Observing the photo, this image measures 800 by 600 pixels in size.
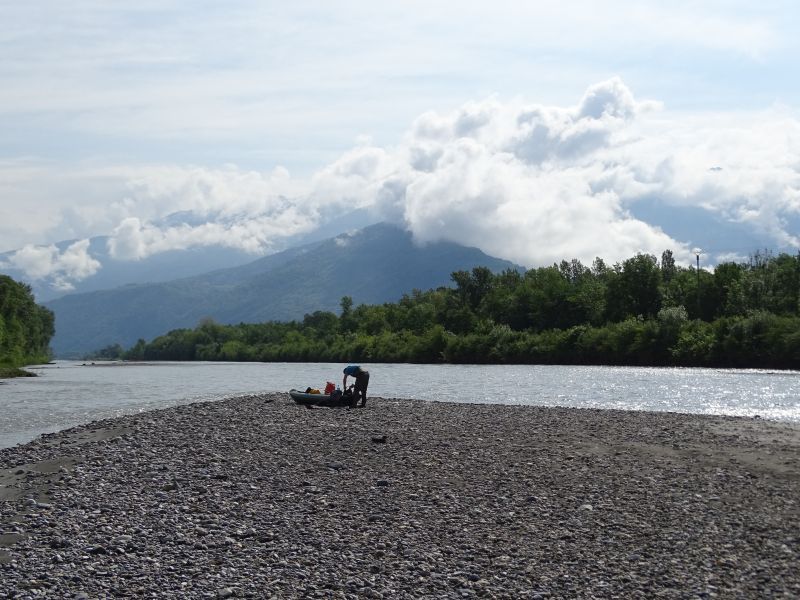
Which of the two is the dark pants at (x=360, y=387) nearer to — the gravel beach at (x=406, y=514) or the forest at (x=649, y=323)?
the gravel beach at (x=406, y=514)

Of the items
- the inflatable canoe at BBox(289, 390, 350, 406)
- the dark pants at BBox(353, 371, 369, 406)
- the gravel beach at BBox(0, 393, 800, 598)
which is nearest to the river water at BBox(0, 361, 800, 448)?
the inflatable canoe at BBox(289, 390, 350, 406)

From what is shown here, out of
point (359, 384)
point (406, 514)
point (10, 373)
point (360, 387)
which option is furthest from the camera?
point (10, 373)

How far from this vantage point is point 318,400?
49.4 m

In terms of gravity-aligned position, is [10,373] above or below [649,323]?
below

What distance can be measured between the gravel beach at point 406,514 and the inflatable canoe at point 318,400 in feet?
36.3

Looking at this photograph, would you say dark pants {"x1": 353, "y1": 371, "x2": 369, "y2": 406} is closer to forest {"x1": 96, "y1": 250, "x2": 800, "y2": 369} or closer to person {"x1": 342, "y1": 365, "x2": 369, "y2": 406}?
person {"x1": 342, "y1": 365, "x2": 369, "y2": 406}

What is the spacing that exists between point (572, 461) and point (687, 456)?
13.9 ft

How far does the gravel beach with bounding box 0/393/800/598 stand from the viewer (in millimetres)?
17125

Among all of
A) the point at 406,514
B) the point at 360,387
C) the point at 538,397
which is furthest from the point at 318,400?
the point at 406,514

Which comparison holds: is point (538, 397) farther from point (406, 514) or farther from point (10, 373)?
point (10, 373)

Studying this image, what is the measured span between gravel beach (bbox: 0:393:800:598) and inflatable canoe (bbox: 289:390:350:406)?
1107cm

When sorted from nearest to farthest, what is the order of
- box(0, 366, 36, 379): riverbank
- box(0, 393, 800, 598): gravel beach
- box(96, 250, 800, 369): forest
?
1. box(0, 393, 800, 598): gravel beach
2. box(96, 250, 800, 369): forest
3. box(0, 366, 36, 379): riverbank

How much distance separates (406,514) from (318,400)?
1082 inches

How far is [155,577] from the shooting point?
1762 cm
